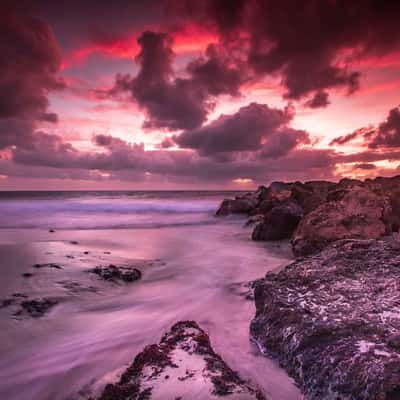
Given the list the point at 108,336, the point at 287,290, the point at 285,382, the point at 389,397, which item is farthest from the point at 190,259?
the point at 389,397

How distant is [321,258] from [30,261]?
571cm

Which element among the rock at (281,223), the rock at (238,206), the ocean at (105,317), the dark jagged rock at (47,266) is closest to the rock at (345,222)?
the ocean at (105,317)

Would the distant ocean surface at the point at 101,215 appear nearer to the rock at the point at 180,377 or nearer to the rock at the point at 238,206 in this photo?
the rock at the point at 238,206

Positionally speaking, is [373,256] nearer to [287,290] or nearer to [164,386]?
[287,290]

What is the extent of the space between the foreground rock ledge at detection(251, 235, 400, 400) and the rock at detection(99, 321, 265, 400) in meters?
0.52

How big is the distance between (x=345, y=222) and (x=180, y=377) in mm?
4884

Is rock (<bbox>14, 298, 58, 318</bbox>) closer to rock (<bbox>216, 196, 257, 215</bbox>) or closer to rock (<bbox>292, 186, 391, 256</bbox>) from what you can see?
rock (<bbox>292, 186, 391, 256</bbox>)

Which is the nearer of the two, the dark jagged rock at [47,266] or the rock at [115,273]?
the rock at [115,273]

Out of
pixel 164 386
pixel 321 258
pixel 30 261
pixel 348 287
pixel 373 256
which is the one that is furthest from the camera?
pixel 30 261

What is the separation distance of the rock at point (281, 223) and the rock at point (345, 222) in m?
2.92

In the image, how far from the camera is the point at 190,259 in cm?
780

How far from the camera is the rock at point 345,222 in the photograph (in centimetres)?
561

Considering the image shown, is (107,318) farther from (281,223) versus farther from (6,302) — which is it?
(281,223)

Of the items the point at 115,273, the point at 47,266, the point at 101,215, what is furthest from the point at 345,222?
the point at 101,215
